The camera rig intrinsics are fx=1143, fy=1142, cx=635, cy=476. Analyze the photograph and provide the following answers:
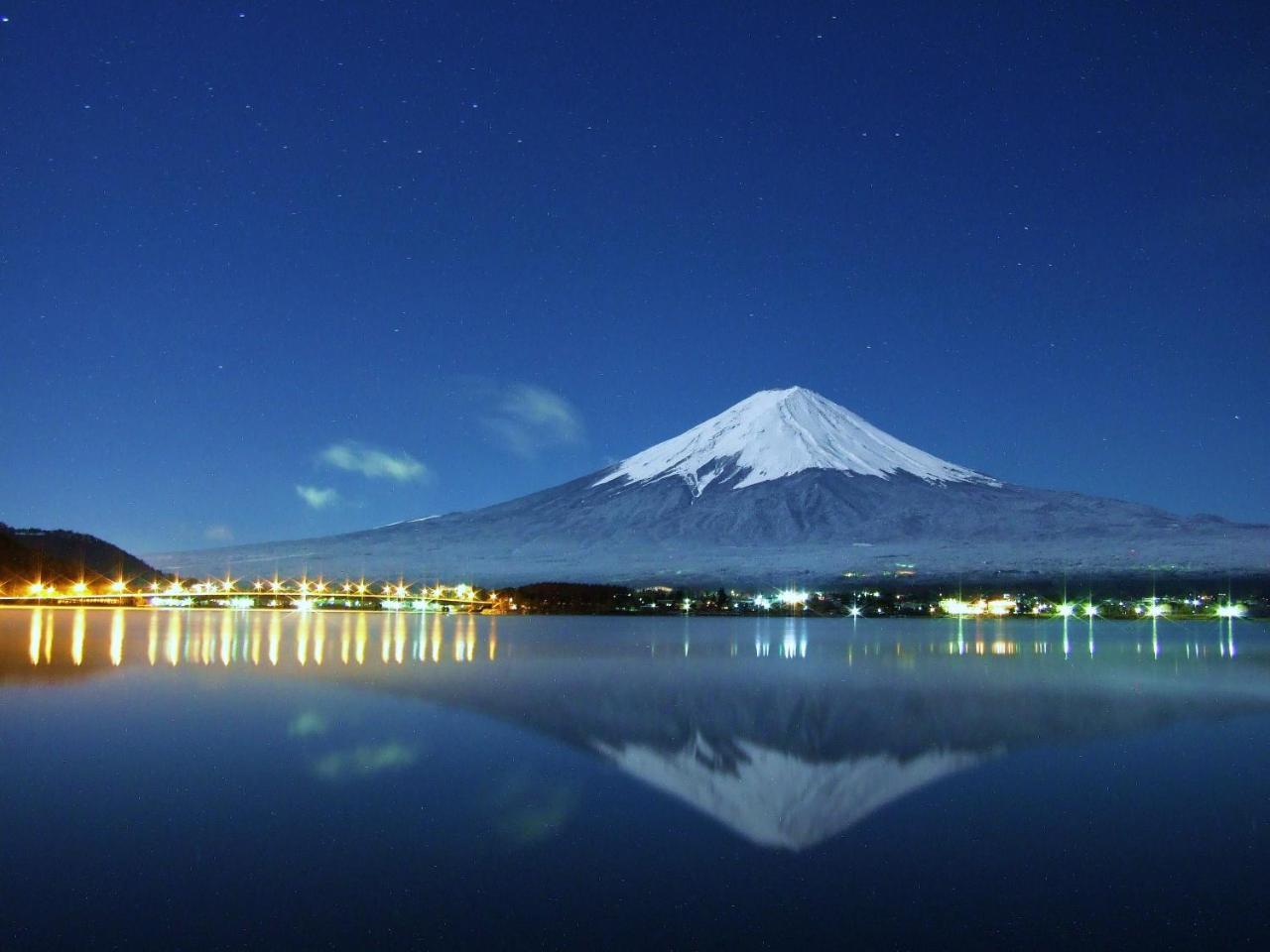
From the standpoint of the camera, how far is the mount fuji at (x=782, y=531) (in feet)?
376

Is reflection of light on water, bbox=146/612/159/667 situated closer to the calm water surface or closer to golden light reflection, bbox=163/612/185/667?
golden light reflection, bbox=163/612/185/667

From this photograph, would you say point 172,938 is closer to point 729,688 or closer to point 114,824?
point 114,824

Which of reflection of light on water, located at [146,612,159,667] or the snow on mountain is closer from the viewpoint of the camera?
the snow on mountain

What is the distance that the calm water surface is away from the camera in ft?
18.4

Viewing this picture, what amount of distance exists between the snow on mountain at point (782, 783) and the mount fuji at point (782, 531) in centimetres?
9594

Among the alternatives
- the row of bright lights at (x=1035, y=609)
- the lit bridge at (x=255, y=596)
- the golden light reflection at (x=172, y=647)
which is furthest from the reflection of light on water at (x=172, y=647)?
the row of bright lights at (x=1035, y=609)

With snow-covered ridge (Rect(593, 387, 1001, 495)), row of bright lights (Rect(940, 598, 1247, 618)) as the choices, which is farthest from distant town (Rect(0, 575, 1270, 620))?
snow-covered ridge (Rect(593, 387, 1001, 495))

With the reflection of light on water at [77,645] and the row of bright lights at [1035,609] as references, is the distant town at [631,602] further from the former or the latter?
the reflection of light on water at [77,645]

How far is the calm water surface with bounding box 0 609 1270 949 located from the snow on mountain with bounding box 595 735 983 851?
44mm

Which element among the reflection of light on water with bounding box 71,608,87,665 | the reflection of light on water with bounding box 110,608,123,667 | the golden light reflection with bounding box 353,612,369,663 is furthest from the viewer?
the golden light reflection with bounding box 353,612,369,663

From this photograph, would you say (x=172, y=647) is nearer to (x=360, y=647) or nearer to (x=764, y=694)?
(x=360, y=647)

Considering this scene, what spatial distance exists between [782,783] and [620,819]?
6.21 feet

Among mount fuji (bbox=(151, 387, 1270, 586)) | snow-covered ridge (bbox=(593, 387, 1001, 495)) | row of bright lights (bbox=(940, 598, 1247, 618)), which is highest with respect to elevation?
snow-covered ridge (bbox=(593, 387, 1001, 495))

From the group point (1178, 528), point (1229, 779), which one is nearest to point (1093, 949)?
point (1229, 779)
